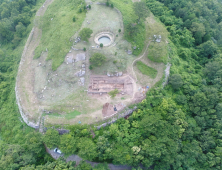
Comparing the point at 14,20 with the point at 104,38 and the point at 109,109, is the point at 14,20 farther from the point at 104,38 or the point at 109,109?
the point at 109,109

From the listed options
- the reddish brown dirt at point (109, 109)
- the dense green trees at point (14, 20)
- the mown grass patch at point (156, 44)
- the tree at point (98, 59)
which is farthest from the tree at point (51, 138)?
the dense green trees at point (14, 20)

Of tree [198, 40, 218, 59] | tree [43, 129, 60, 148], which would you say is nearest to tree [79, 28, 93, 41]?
tree [43, 129, 60, 148]

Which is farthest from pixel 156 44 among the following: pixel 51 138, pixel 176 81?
pixel 51 138

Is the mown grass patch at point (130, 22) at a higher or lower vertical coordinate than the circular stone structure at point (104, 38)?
higher

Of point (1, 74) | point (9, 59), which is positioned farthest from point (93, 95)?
point (9, 59)

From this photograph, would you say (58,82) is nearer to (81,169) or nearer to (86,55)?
(86,55)

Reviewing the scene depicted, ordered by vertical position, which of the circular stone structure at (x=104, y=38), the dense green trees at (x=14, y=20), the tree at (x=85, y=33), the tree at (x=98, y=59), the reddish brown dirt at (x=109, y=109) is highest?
the tree at (x=85, y=33)

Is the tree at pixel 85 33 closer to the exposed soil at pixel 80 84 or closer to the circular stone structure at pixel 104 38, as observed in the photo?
the exposed soil at pixel 80 84
